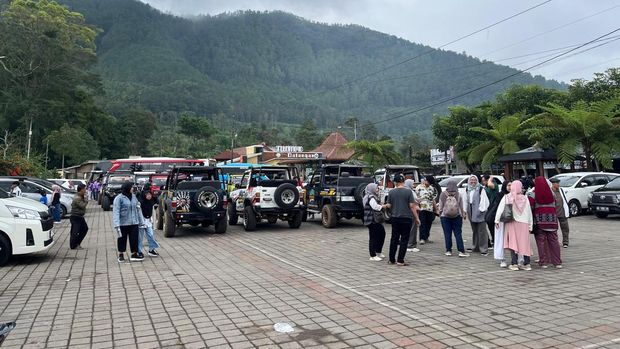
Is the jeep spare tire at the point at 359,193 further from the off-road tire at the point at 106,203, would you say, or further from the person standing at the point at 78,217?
the off-road tire at the point at 106,203

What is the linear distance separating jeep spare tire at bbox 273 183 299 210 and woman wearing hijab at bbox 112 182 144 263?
5.36 m

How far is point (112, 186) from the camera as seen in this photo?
24672mm

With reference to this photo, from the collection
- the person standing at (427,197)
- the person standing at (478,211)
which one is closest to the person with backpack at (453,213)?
the person standing at (478,211)

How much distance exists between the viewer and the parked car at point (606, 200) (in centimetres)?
1584

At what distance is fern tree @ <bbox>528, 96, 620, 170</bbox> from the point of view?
21625 mm

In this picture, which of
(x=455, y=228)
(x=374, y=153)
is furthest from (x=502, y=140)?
(x=455, y=228)

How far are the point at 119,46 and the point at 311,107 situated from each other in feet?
310

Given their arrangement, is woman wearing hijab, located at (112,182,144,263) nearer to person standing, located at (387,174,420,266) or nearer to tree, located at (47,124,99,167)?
person standing, located at (387,174,420,266)

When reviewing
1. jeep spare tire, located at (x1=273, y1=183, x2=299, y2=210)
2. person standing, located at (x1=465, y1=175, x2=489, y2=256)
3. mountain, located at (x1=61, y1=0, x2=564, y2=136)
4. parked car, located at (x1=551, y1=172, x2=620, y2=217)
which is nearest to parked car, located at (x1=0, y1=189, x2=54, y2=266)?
jeep spare tire, located at (x1=273, y1=183, x2=299, y2=210)

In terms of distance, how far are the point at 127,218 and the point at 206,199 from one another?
3988mm

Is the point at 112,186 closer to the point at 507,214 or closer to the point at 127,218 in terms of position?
the point at 127,218

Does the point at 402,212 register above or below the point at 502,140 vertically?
below

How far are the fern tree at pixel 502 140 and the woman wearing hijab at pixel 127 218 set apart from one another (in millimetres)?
23092

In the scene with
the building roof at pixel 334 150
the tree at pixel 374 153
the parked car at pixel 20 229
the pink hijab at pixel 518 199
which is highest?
the building roof at pixel 334 150
